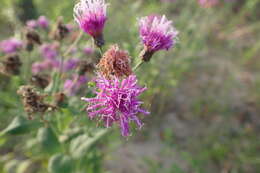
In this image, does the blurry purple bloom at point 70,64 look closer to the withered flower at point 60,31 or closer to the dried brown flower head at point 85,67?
the withered flower at point 60,31

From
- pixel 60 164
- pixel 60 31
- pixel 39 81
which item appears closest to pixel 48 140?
pixel 60 164

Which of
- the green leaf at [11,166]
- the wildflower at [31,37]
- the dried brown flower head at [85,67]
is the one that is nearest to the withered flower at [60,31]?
the wildflower at [31,37]

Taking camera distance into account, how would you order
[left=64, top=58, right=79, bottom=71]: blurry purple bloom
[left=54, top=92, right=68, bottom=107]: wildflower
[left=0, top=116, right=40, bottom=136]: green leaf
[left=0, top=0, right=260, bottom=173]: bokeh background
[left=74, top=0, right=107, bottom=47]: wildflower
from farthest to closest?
1. [left=0, top=0, right=260, bottom=173]: bokeh background
2. [left=64, top=58, right=79, bottom=71]: blurry purple bloom
3. [left=0, top=116, right=40, bottom=136]: green leaf
4. [left=54, top=92, right=68, bottom=107]: wildflower
5. [left=74, top=0, right=107, bottom=47]: wildflower

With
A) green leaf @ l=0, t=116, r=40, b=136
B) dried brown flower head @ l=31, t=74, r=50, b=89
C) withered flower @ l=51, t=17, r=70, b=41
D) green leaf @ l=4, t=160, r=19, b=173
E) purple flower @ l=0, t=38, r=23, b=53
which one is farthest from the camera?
green leaf @ l=4, t=160, r=19, b=173

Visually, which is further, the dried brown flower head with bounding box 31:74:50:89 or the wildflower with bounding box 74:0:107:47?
the dried brown flower head with bounding box 31:74:50:89

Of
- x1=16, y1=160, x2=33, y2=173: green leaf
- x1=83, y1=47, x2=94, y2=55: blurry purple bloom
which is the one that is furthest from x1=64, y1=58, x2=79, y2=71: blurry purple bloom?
x1=16, y1=160, x2=33, y2=173: green leaf

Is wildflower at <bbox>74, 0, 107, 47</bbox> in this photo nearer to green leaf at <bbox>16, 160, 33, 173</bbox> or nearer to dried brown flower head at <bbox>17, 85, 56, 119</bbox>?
dried brown flower head at <bbox>17, 85, 56, 119</bbox>

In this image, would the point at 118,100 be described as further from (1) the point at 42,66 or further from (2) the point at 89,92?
(1) the point at 42,66
